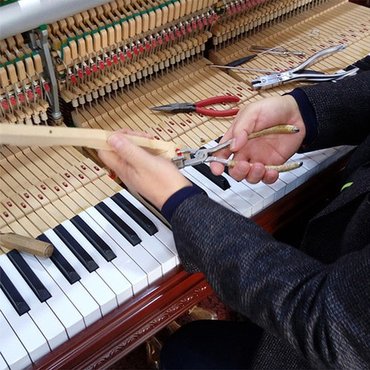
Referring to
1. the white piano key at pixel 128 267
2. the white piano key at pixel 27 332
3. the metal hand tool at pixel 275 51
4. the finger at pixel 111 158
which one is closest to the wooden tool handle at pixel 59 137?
the finger at pixel 111 158

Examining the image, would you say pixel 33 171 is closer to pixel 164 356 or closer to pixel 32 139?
pixel 32 139

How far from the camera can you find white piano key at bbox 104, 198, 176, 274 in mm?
1281

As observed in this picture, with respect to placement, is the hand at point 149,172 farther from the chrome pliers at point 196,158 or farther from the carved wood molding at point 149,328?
the carved wood molding at point 149,328

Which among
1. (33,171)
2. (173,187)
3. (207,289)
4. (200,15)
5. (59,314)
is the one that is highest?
(200,15)

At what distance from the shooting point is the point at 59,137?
43.1 inches

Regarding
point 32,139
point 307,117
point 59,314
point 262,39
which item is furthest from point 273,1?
point 59,314

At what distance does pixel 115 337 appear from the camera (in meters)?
1.24

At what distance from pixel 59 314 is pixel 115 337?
0.16m

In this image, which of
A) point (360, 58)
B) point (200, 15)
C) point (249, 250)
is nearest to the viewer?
point (249, 250)

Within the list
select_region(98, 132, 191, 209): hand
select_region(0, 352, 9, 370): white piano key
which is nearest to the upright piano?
select_region(0, 352, 9, 370): white piano key

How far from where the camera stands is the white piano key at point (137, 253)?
1263mm

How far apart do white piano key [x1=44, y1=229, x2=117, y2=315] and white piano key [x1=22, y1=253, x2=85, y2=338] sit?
0.19ft

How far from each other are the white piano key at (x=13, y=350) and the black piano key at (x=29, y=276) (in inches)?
3.6

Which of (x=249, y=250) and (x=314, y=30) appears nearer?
(x=249, y=250)
